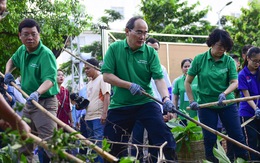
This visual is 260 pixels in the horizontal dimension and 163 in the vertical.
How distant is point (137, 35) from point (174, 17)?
91.3 ft

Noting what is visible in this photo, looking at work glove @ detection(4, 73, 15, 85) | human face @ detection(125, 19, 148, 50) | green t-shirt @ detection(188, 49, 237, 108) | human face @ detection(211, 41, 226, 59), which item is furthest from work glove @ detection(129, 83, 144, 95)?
work glove @ detection(4, 73, 15, 85)

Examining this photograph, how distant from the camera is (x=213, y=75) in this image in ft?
25.5

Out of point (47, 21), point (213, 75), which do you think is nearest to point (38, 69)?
point (213, 75)

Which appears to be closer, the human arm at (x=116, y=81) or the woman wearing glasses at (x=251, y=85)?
the human arm at (x=116, y=81)

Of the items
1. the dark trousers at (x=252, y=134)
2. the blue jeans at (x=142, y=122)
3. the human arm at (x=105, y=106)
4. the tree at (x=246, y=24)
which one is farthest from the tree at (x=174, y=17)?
the blue jeans at (x=142, y=122)

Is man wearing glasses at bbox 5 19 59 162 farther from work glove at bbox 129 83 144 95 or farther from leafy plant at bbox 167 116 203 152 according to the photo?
leafy plant at bbox 167 116 203 152

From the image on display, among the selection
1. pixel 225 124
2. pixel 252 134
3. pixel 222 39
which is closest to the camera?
pixel 225 124

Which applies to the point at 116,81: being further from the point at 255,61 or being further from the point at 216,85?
the point at 255,61

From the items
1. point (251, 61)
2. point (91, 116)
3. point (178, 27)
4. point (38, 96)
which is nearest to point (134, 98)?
point (38, 96)

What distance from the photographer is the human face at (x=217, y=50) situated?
7820mm

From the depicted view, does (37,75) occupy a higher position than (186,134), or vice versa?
(37,75)

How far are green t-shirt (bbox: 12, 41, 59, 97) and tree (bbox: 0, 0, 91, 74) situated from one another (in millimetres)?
8599

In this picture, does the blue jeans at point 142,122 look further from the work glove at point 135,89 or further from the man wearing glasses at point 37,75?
the man wearing glasses at point 37,75

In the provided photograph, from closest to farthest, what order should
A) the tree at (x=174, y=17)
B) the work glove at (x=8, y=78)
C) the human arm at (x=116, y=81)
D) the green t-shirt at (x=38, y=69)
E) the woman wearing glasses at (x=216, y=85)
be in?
the human arm at (x=116, y=81)
the green t-shirt at (x=38, y=69)
the woman wearing glasses at (x=216, y=85)
the work glove at (x=8, y=78)
the tree at (x=174, y=17)
